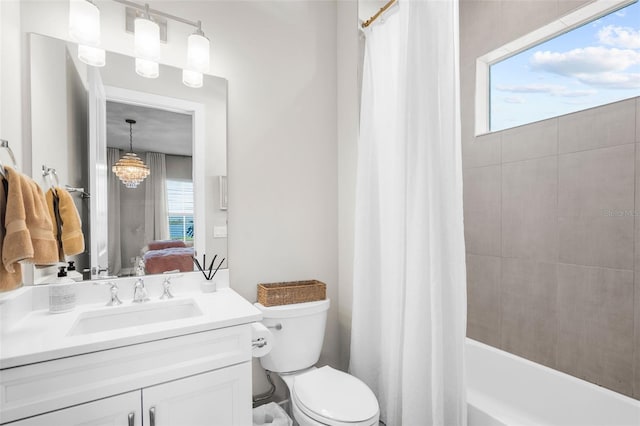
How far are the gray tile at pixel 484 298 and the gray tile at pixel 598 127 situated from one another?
820mm

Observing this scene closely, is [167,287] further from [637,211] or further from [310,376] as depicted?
[637,211]

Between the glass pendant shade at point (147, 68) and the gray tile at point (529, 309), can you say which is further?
the gray tile at point (529, 309)

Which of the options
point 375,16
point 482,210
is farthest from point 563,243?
point 375,16

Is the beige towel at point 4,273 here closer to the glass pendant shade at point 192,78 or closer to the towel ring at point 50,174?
the towel ring at point 50,174

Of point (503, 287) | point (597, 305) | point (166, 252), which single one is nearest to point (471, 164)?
point (503, 287)

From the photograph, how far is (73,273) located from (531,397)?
2.42 m

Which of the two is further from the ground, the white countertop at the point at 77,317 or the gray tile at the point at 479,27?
the gray tile at the point at 479,27

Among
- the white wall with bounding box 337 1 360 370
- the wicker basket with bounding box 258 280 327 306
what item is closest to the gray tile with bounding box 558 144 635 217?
the white wall with bounding box 337 1 360 370

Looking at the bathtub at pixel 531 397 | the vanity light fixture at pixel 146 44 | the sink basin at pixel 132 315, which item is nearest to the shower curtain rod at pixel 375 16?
the vanity light fixture at pixel 146 44

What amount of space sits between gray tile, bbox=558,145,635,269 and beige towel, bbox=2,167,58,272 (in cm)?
241

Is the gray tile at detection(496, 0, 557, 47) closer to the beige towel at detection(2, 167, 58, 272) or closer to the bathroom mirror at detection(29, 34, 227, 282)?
the bathroom mirror at detection(29, 34, 227, 282)

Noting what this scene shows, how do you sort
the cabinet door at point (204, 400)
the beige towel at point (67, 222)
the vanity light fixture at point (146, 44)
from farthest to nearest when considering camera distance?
1. the vanity light fixture at point (146, 44)
2. the beige towel at point (67, 222)
3. the cabinet door at point (204, 400)

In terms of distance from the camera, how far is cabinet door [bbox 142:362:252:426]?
1069mm

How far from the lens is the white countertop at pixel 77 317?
930mm
